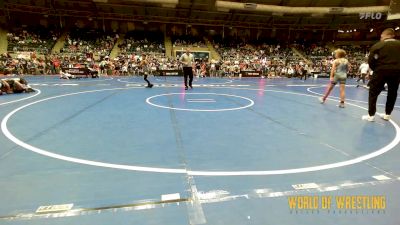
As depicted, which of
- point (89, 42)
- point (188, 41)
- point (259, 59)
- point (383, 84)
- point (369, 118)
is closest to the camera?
point (383, 84)

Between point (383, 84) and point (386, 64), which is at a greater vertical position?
point (386, 64)

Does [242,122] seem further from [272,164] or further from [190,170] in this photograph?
[190,170]

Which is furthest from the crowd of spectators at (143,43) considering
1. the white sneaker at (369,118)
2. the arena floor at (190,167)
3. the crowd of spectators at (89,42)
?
the white sneaker at (369,118)

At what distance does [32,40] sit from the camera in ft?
95.8

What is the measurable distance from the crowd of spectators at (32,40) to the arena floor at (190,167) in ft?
81.4

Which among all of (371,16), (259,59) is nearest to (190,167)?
(259,59)

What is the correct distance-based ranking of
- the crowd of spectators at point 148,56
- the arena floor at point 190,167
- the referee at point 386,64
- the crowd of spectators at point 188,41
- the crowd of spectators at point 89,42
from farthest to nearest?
1. the crowd of spectators at point 188,41
2. the crowd of spectators at point 89,42
3. the crowd of spectators at point 148,56
4. the referee at point 386,64
5. the arena floor at point 190,167

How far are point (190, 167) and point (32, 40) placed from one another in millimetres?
32087

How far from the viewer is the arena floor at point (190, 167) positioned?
258 cm

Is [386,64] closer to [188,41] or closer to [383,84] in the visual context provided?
[383,84]

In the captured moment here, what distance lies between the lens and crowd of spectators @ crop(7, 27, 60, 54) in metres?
27.6

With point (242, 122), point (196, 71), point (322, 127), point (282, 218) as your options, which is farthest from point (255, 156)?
point (196, 71)

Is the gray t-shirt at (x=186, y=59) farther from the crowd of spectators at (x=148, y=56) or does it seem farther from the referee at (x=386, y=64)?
the crowd of spectators at (x=148, y=56)

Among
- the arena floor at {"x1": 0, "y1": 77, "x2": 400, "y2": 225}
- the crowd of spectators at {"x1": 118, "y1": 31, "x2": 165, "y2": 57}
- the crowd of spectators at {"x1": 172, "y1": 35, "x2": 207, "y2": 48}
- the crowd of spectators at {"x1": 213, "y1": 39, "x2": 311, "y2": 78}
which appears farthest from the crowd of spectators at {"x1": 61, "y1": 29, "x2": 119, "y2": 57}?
the arena floor at {"x1": 0, "y1": 77, "x2": 400, "y2": 225}
